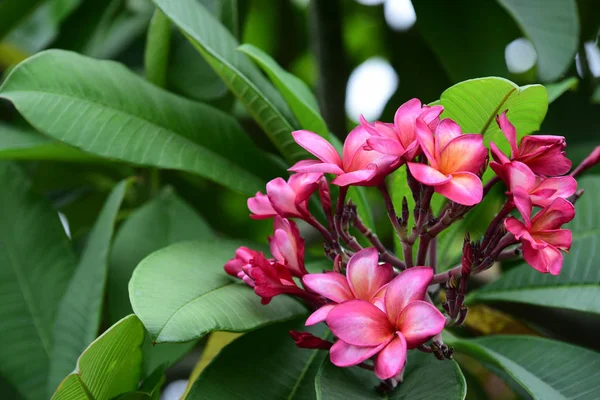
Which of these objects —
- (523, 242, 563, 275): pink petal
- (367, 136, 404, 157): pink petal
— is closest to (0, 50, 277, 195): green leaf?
(367, 136, 404, 157): pink petal

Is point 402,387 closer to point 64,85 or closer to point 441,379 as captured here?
point 441,379

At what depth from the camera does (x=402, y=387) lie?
61cm

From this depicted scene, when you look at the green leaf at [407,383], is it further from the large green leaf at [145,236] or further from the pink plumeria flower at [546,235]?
the large green leaf at [145,236]

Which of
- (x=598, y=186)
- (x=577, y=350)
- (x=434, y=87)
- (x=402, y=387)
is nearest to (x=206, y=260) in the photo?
(x=402, y=387)

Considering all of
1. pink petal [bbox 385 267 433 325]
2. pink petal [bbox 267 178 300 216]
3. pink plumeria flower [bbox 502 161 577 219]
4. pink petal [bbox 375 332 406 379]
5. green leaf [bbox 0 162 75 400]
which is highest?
pink plumeria flower [bbox 502 161 577 219]

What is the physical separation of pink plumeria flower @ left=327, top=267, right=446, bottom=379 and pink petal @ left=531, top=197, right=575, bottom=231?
0.11 m

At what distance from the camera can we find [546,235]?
1.86 feet

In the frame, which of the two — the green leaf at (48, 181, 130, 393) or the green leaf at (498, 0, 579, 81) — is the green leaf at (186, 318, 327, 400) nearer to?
the green leaf at (48, 181, 130, 393)

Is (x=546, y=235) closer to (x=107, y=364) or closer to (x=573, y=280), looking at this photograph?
(x=573, y=280)

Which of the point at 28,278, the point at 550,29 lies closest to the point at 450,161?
the point at 550,29

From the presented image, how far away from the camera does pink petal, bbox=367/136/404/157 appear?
0.56 metres

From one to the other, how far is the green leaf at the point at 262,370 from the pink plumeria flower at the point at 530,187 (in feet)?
0.92

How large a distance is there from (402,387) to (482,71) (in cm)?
61

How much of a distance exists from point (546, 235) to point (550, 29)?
48 centimetres
